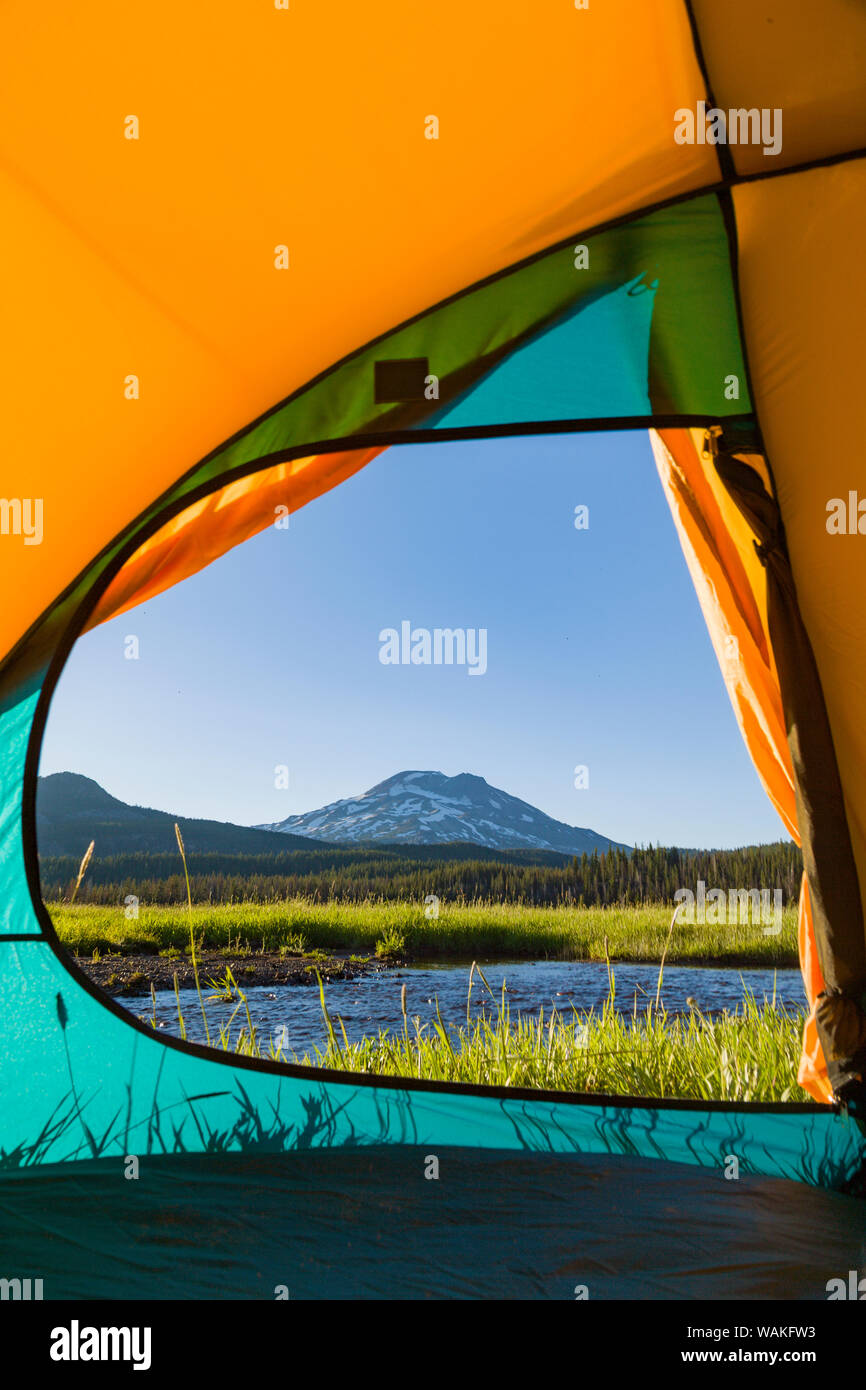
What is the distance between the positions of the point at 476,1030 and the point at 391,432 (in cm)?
152

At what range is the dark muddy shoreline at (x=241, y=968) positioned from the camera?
1432 centimetres

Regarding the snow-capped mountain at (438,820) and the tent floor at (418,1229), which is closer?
the tent floor at (418,1229)

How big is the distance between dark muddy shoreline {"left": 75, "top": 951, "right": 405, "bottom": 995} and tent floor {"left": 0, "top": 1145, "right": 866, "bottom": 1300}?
12661 millimetres

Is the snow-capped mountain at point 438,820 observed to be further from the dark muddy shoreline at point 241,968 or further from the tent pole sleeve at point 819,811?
the tent pole sleeve at point 819,811

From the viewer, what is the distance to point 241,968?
13750mm

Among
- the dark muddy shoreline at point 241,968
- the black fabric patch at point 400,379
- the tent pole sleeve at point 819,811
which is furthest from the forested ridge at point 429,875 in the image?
the black fabric patch at point 400,379

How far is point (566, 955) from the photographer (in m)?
15.2

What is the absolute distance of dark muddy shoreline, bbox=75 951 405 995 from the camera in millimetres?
14320

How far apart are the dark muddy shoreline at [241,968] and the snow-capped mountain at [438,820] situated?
826cm

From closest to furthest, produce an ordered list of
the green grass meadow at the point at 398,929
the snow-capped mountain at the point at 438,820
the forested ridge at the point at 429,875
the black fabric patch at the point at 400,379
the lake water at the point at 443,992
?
1. the black fabric patch at the point at 400,379
2. the lake water at the point at 443,992
3. the green grass meadow at the point at 398,929
4. the forested ridge at the point at 429,875
5. the snow-capped mountain at the point at 438,820

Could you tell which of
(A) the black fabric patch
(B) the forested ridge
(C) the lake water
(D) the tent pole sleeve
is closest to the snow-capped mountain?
(B) the forested ridge

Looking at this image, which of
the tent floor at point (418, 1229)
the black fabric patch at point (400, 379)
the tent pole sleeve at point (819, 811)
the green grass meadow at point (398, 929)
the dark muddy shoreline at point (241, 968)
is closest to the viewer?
the tent floor at point (418, 1229)

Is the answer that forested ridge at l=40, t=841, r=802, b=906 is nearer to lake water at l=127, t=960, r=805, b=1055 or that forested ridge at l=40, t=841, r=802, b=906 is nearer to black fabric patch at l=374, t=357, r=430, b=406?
lake water at l=127, t=960, r=805, b=1055
